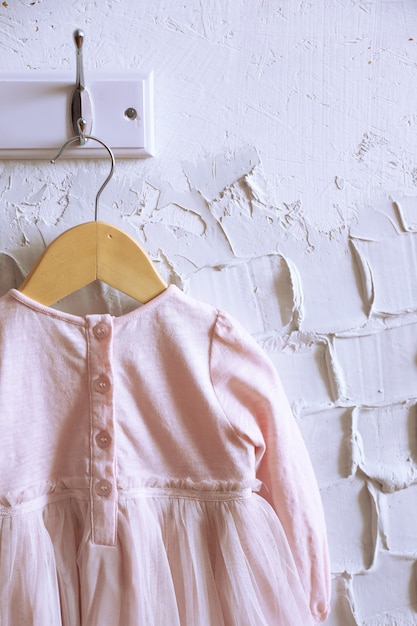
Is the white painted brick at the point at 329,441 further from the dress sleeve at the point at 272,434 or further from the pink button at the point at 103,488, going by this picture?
the pink button at the point at 103,488

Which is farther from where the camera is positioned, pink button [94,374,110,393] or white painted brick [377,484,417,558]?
white painted brick [377,484,417,558]

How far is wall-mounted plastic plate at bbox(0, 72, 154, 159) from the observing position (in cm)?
66

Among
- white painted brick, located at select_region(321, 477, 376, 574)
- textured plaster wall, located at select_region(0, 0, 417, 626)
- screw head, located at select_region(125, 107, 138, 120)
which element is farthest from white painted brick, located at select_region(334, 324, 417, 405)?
screw head, located at select_region(125, 107, 138, 120)

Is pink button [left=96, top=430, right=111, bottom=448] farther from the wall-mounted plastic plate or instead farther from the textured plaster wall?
the wall-mounted plastic plate

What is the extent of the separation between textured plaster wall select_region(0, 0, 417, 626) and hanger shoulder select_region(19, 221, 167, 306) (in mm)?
70

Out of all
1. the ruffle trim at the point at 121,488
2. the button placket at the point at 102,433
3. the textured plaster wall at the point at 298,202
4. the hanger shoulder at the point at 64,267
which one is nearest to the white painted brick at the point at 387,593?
the textured plaster wall at the point at 298,202

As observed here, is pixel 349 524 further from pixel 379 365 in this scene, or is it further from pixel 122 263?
pixel 122 263

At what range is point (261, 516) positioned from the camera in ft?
2.03

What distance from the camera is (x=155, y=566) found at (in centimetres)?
60

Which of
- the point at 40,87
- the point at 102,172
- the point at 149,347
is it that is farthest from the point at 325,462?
the point at 40,87

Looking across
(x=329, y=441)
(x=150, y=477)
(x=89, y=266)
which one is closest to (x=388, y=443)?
(x=329, y=441)

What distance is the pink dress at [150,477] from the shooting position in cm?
59

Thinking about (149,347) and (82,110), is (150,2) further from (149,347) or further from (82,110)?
(149,347)

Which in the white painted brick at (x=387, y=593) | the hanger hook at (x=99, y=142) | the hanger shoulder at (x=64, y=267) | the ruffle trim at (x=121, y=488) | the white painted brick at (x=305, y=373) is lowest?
the white painted brick at (x=387, y=593)
